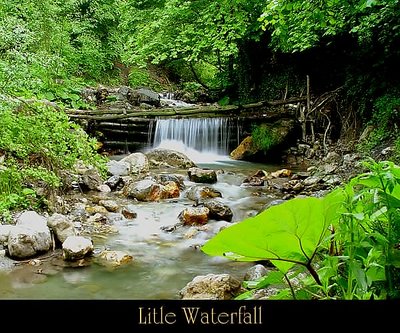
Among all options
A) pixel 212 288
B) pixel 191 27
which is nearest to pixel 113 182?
pixel 212 288

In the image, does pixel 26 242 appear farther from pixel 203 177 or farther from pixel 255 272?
pixel 203 177

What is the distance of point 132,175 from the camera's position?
721 centimetres

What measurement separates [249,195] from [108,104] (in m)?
6.45

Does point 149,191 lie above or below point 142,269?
above

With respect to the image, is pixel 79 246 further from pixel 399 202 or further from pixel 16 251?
pixel 399 202

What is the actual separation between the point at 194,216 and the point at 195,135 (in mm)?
5210

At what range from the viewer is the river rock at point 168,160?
8.23m

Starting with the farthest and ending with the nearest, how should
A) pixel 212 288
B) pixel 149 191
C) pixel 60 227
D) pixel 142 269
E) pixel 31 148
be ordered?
pixel 149 191 → pixel 31 148 → pixel 60 227 → pixel 142 269 → pixel 212 288

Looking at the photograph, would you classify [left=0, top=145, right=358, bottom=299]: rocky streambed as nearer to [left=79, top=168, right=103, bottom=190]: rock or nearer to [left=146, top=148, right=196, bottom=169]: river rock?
[left=79, top=168, right=103, bottom=190]: rock

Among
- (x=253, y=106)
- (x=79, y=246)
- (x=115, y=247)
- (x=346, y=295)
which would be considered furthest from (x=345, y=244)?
(x=253, y=106)

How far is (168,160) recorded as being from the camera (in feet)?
27.6

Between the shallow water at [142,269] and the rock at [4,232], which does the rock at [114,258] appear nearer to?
the shallow water at [142,269]
